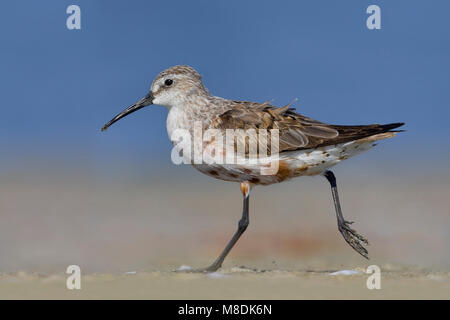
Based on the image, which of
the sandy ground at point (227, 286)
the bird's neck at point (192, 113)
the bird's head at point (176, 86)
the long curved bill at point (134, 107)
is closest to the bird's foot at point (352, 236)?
the sandy ground at point (227, 286)

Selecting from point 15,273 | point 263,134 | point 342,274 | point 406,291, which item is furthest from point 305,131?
point 15,273

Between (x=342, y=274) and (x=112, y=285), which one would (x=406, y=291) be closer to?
(x=342, y=274)

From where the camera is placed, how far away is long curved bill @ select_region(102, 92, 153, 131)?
1364 cm

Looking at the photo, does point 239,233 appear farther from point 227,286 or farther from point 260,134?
point 227,286

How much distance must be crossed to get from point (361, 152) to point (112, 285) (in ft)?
17.3

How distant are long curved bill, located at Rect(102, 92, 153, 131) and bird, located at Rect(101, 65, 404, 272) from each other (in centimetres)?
24

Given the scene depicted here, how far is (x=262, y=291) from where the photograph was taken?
10148mm

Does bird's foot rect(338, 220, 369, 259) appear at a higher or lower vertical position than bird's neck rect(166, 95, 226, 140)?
lower

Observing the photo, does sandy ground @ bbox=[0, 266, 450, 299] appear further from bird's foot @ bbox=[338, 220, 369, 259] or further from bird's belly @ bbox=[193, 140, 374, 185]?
bird's belly @ bbox=[193, 140, 374, 185]

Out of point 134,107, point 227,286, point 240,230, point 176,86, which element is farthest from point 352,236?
point 134,107

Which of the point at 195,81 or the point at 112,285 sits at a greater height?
the point at 195,81

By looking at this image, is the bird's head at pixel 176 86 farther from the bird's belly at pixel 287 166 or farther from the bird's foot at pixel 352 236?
the bird's foot at pixel 352 236

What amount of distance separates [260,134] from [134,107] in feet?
9.38

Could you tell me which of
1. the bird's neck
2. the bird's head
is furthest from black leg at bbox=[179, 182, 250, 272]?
the bird's head
